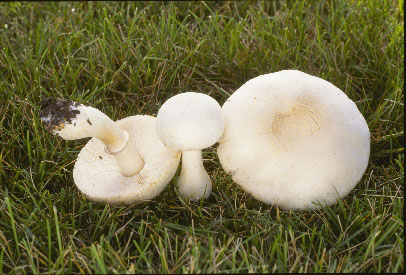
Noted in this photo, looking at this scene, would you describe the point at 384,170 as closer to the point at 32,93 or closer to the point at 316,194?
the point at 316,194

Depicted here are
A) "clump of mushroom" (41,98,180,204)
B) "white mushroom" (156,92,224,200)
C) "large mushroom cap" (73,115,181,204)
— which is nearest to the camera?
"white mushroom" (156,92,224,200)

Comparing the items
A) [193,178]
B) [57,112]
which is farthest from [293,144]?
[57,112]

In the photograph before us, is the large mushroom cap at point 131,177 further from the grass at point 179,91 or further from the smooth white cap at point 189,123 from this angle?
the smooth white cap at point 189,123

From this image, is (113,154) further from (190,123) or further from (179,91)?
(179,91)

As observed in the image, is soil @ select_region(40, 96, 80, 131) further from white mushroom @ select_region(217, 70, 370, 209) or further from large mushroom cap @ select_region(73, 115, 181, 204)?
white mushroom @ select_region(217, 70, 370, 209)

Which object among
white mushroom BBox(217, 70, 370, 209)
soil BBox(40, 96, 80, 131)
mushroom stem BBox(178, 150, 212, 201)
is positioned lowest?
mushroom stem BBox(178, 150, 212, 201)

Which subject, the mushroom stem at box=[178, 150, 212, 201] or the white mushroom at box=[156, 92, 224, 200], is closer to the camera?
the white mushroom at box=[156, 92, 224, 200]

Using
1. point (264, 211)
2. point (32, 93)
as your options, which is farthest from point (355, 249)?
point (32, 93)

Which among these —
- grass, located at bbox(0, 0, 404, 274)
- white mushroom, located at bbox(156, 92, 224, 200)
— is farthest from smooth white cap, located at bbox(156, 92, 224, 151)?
grass, located at bbox(0, 0, 404, 274)
